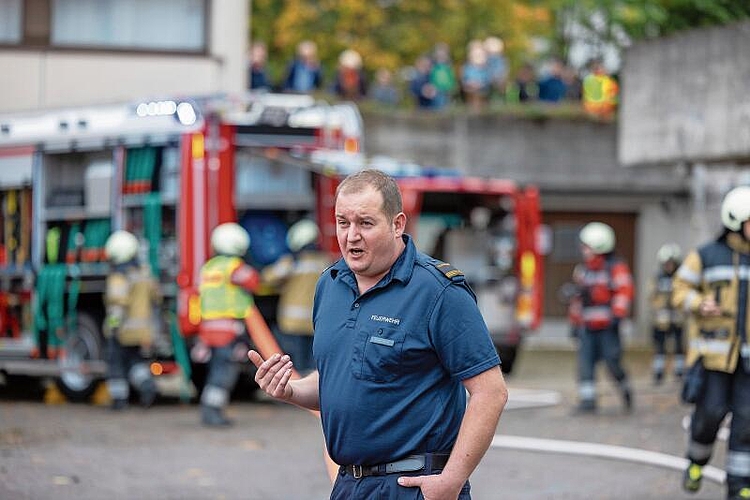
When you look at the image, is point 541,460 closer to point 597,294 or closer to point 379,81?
point 597,294

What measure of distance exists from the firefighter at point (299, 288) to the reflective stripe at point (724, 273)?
6295 mm

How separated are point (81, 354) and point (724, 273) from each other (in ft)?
28.0

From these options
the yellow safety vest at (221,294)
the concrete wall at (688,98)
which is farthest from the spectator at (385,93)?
the yellow safety vest at (221,294)

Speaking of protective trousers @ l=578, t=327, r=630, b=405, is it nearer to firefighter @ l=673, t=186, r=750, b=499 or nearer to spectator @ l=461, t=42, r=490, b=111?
firefighter @ l=673, t=186, r=750, b=499

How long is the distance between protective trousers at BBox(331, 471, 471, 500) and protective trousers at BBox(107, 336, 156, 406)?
10181 mm

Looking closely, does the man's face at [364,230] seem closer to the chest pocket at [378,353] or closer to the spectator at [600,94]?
the chest pocket at [378,353]

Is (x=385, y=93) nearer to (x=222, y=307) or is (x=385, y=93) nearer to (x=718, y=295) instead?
(x=222, y=307)

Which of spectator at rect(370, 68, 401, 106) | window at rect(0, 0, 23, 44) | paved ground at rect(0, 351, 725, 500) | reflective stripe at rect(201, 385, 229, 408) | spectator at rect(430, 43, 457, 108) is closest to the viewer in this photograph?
paved ground at rect(0, 351, 725, 500)

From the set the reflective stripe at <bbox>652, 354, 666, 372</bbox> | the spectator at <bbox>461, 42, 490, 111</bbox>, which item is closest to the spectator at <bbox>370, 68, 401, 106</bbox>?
the spectator at <bbox>461, 42, 490, 111</bbox>

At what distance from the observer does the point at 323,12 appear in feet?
120

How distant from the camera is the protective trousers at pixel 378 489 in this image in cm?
442

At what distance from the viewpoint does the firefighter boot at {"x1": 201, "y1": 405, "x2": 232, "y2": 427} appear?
13.1 m

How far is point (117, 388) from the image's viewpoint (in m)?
14.4

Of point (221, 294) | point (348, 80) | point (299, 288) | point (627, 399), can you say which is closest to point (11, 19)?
point (348, 80)
